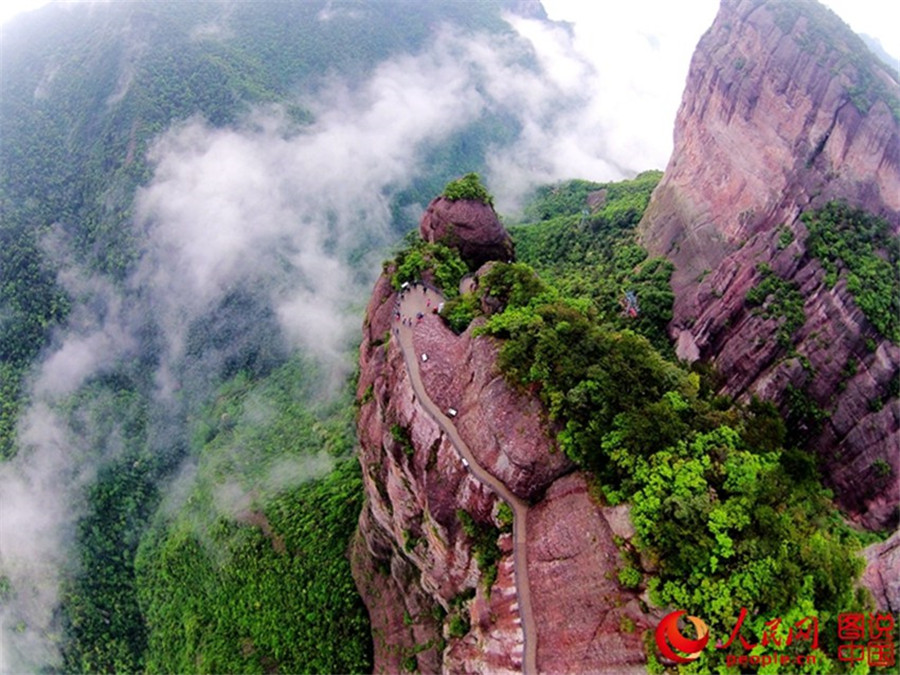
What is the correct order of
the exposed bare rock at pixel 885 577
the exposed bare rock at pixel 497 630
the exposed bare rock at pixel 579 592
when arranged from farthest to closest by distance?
the exposed bare rock at pixel 497 630, the exposed bare rock at pixel 885 577, the exposed bare rock at pixel 579 592

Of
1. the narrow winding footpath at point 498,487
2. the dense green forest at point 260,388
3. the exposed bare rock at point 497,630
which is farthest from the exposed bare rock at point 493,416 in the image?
the exposed bare rock at point 497,630

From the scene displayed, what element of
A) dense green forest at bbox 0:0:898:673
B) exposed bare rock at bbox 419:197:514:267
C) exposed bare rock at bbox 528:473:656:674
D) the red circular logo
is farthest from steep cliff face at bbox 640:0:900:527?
the red circular logo

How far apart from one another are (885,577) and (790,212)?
32917 millimetres

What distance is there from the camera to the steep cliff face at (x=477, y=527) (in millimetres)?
25844

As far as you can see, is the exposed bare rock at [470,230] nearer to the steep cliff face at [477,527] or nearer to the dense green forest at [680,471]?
the steep cliff face at [477,527]

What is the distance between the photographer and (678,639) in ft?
73.8

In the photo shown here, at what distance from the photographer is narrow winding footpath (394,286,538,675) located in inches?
1060

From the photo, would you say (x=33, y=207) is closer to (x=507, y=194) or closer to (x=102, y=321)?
(x=102, y=321)

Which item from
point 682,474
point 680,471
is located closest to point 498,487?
point 680,471

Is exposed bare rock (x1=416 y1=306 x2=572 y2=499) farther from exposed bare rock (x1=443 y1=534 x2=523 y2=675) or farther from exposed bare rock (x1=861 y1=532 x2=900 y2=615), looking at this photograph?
exposed bare rock (x1=861 y1=532 x2=900 y2=615)

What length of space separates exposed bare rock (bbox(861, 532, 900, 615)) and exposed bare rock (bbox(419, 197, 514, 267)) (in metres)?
33.5

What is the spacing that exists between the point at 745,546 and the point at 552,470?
9.31 m

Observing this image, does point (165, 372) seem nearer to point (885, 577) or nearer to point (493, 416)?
point (493, 416)

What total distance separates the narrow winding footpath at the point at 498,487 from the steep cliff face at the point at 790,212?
24.4 meters
